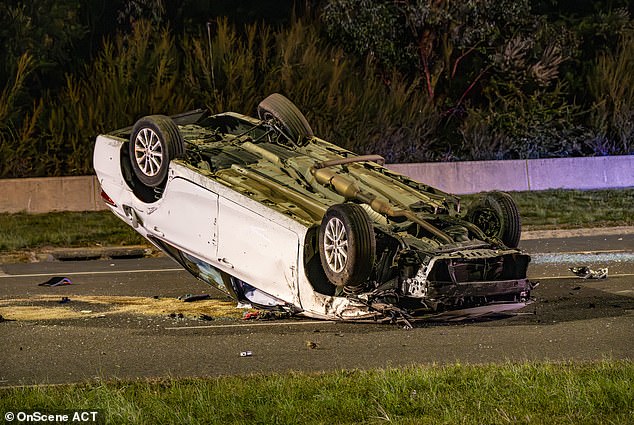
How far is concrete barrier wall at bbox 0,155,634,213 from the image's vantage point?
Result: 60.9ft

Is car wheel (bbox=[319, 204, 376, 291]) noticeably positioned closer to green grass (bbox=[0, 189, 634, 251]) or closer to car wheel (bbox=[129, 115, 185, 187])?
car wheel (bbox=[129, 115, 185, 187])

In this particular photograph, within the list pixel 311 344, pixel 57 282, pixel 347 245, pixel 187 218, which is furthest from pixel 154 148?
pixel 57 282

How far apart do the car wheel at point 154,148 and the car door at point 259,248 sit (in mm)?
922

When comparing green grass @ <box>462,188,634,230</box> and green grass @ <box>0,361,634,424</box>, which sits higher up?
green grass @ <box>0,361,634,424</box>

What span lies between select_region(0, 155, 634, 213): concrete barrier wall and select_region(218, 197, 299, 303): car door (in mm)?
9175

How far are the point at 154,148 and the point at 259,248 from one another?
1799 millimetres

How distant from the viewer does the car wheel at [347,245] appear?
898 cm

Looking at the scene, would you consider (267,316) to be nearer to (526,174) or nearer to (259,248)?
(259,248)

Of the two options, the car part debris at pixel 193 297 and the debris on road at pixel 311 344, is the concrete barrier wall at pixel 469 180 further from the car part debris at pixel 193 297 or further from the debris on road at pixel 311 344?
the debris on road at pixel 311 344

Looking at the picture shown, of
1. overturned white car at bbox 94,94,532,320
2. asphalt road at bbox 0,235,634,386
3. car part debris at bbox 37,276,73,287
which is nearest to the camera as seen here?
asphalt road at bbox 0,235,634,386

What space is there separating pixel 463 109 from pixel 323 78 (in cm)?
535

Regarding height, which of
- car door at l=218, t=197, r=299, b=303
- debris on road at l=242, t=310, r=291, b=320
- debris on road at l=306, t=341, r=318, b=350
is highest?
car door at l=218, t=197, r=299, b=303

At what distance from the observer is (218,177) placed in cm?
1036

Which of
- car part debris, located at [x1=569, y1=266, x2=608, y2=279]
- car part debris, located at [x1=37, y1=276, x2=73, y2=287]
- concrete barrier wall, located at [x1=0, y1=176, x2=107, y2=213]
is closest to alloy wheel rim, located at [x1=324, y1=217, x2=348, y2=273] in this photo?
car part debris, located at [x1=569, y1=266, x2=608, y2=279]
